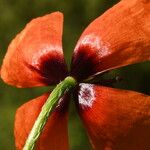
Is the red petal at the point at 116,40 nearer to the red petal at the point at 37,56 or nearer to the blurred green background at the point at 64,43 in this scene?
the red petal at the point at 37,56

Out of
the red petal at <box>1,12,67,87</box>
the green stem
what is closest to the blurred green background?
the red petal at <box>1,12,67,87</box>

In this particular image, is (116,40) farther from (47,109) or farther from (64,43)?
(64,43)

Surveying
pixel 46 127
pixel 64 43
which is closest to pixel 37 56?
pixel 46 127

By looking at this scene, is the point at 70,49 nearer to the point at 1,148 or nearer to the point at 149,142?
the point at 1,148

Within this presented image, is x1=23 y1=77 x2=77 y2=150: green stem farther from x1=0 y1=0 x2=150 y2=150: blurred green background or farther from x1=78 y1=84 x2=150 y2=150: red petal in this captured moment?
x1=0 y1=0 x2=150 y2=150: blurred green background

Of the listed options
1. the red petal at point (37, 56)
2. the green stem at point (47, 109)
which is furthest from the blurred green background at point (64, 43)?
the green stem at point (47, 109)

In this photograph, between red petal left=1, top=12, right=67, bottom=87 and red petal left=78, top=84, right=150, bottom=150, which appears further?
red petal left=1, top=12, right=67, bottom=87
